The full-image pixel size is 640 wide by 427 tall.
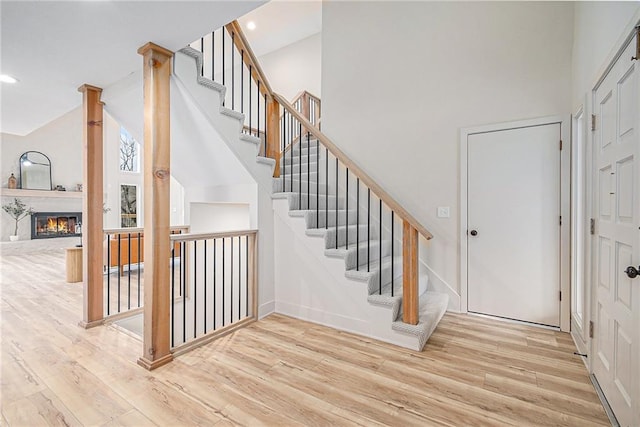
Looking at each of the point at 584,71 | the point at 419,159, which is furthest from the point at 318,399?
the point at 584,71

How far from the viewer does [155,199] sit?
2146 mm

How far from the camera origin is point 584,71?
2.38m

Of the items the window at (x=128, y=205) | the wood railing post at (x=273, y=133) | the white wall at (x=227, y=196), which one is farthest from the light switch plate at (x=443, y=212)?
the window at (x=128, y=205)

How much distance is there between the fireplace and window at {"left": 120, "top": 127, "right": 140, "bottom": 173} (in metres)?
1.82

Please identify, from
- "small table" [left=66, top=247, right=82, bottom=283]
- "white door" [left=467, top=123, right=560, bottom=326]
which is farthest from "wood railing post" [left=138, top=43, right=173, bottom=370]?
"small table" [left=66, top=247, right=82, bottom=283]

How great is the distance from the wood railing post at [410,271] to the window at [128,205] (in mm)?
8959

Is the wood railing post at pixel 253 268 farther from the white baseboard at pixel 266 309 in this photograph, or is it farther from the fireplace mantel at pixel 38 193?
the fireplace mantel at pixel 38 193

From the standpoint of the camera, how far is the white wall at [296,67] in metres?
6.23

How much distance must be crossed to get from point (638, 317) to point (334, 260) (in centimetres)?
198

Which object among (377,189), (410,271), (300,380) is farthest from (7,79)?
(410,271)

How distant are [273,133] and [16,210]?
26.5 ft

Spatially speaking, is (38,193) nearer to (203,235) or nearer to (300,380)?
(203,235)

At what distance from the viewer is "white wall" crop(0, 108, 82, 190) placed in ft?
24.5

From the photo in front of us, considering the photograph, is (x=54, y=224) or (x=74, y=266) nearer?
(x=74, y=266)
